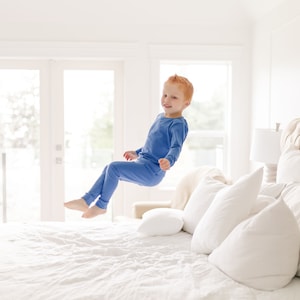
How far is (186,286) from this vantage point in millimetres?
1890

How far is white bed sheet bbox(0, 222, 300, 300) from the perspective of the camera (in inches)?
71.9

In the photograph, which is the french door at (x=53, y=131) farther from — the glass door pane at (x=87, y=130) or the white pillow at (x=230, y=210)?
the white pillow at (x=230, y=210)

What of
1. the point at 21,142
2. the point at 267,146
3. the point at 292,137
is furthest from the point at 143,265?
the point at 21,142

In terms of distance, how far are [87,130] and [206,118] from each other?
1.27 meters

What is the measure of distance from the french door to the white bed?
91.3 inches

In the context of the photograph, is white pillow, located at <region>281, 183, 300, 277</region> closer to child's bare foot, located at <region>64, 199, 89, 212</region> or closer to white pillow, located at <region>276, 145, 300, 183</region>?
white pillow, located at <region>276, 145, 300, 183</region>

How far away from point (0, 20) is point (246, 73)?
252 cm

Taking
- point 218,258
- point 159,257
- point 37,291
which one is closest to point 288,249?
point 218,258

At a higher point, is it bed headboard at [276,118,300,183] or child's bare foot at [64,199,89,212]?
bed headboard at [276,118,300,183]

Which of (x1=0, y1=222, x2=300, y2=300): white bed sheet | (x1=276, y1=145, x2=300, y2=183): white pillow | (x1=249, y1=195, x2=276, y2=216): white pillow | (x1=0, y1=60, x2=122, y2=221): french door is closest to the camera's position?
(x1=0, y1=222, x2=300, y2=300): white bed sheet

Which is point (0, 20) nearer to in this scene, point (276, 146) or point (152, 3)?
point (152, 3)

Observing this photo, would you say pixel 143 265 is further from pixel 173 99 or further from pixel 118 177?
pixel 173 99

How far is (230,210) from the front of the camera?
7.44 feet

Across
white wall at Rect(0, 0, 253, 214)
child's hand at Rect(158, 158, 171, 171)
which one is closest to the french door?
white wall at Rect(0, 0, 253, 214)
